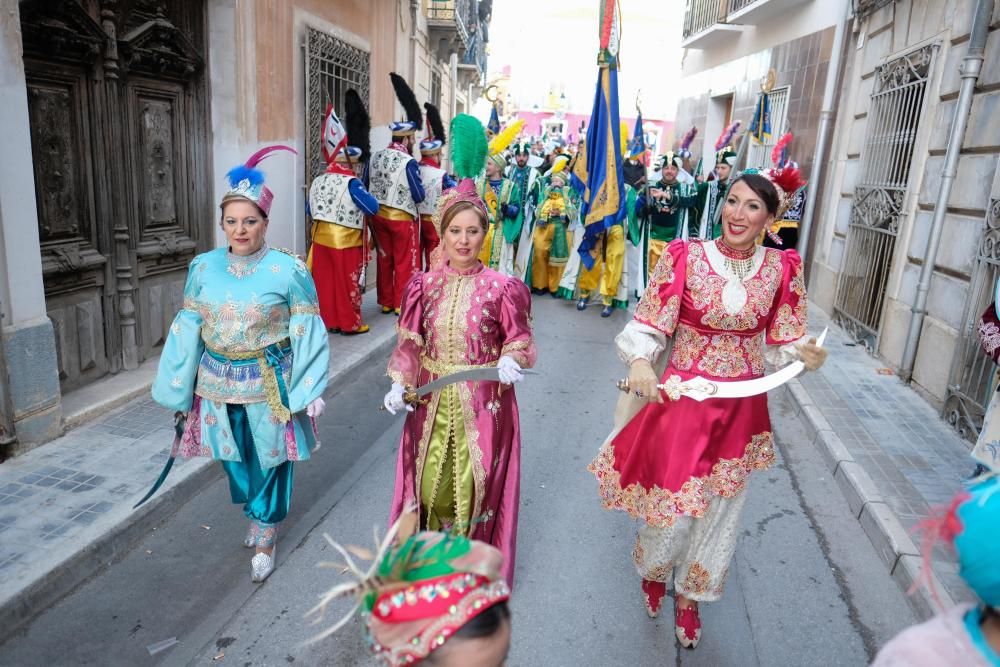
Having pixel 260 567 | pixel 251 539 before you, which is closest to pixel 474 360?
pixel 260 567

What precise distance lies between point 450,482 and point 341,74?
7545 millimetres

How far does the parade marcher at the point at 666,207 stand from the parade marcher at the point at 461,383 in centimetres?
661

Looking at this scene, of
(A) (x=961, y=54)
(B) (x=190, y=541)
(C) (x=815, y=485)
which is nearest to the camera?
(B) (x=190, y=541)

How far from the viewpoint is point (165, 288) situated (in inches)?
229

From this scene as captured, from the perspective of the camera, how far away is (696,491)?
2779mm

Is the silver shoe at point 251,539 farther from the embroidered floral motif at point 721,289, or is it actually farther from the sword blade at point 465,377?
the embroidered floral motif at point 721,289

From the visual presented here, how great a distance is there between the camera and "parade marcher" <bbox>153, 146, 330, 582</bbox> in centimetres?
302

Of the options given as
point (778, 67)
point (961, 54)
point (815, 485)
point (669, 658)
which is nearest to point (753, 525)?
point (815, 485)

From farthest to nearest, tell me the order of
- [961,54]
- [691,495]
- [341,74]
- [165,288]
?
[341,74]
[961,54]
[165,288]
[691,495]

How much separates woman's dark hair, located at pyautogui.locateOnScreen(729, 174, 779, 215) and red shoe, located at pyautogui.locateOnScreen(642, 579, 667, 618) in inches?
64.2

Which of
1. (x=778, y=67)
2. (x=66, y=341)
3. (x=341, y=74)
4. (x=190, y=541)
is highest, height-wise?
(x=778, y=67)

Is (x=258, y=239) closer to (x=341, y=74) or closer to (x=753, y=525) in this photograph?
(x=753, y=525)

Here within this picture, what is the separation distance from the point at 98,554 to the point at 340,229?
4.42 meters

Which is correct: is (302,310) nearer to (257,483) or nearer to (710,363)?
(257,483)
